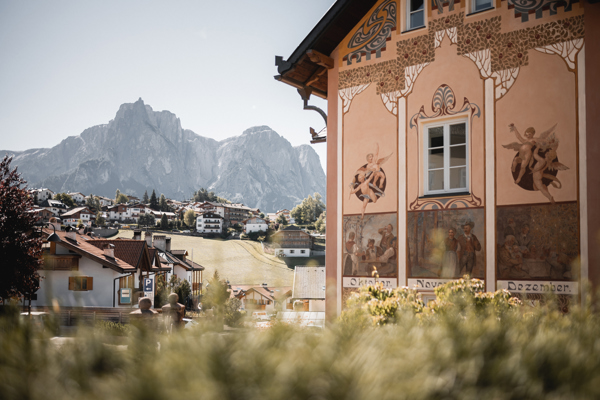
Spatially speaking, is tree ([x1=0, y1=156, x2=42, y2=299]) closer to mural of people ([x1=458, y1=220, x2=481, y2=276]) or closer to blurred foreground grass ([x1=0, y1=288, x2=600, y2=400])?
mural of people ([x1=458, y1=220, x2=481, y2=276])

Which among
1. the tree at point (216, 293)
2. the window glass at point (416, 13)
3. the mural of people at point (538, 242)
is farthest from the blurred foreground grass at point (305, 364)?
the window glass at point (416, 13)

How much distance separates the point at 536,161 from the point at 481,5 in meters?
2.95

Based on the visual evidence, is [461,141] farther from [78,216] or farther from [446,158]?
[78,216]

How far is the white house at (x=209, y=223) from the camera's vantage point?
15000cm

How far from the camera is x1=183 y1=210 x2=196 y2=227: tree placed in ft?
506

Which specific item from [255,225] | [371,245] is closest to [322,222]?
[255,225]

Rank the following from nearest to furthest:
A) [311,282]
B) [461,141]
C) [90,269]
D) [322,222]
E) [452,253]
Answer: [452,253] < [461,141] < [90,269] < [311,282] < [322,222]

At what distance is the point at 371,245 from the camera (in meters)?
9.04

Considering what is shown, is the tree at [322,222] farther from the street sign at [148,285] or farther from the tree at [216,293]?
the street sign at [148,285]

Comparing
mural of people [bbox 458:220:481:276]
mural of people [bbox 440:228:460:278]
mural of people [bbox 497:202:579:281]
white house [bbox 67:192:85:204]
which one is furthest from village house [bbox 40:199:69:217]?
mural of people [bbox 497:202:579:281]

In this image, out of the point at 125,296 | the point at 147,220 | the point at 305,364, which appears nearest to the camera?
the point at 305,364

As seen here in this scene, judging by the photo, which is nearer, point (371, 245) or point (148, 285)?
point (371, 245)

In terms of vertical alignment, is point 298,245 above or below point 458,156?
below

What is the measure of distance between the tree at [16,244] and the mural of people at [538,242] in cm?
1466
